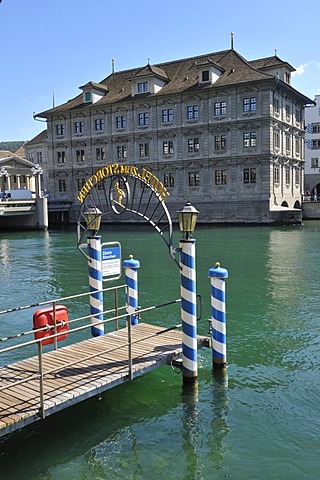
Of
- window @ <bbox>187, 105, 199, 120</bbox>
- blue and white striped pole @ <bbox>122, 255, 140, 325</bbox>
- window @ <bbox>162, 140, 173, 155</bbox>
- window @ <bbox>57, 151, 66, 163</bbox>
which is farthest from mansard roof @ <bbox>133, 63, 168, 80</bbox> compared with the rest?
blue and white striped pole @ <bbox>122, 255, 140, 325</bbox>

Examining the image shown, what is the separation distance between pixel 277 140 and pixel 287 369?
45792 mm

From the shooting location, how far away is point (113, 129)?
194 feet

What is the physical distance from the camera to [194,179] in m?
54.9

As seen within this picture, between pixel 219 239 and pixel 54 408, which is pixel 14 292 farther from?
pixel 219 239

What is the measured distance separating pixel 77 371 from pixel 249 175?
4593 cm

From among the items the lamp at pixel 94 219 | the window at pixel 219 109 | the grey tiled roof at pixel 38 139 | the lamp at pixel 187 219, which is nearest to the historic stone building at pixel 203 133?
the window at pixel 219 109

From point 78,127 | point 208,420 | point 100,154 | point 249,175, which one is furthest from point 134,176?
point 78,127

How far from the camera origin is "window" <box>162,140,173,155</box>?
55844 millimetres

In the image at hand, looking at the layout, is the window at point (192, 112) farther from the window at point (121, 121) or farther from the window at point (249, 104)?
the window at point (121, 121)

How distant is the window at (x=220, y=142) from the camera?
173ft

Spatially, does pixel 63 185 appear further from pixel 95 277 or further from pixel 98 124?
pixel 95 277

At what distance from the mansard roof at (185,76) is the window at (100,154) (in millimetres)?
5001

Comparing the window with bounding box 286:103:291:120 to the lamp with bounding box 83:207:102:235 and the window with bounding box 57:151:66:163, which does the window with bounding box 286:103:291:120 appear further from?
the lamp with bounding box 83:207:102:235

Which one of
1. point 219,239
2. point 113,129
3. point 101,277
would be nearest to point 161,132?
point 113,129
